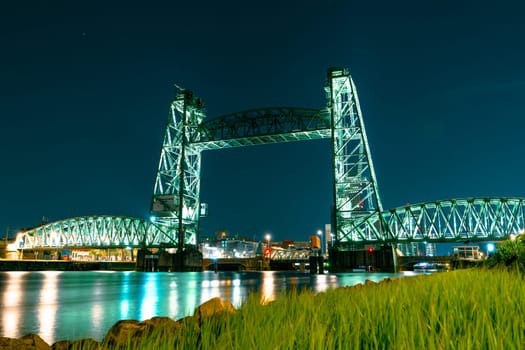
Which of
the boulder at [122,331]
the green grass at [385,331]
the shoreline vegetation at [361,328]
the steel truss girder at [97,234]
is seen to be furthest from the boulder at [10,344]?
the steel truss girder at [97,234]

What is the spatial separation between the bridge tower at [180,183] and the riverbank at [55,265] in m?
34.2

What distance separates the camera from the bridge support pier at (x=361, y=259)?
5916 cm

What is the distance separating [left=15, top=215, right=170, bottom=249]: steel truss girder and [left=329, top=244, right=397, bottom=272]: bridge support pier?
3312cm

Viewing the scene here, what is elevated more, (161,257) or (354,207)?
(354,207)

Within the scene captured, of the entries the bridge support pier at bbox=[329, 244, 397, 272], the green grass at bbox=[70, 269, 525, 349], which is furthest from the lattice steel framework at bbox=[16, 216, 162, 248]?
the green grass at bbox=[70, 269, 525, 349]

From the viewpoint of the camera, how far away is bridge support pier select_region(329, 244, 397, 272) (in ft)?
194

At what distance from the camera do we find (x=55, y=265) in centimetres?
10012

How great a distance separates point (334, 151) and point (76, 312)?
49.2 meters

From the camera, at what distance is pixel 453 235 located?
66.9m

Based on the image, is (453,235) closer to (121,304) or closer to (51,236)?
(121,304)

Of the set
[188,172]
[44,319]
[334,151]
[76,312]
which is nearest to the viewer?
[44,319]

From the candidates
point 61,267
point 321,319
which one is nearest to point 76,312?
point 321,319

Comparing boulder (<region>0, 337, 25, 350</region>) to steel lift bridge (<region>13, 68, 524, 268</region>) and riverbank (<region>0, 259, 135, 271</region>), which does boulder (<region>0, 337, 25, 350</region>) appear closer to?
steel lift bridge (<region>13, 68, 524, 268</region>)

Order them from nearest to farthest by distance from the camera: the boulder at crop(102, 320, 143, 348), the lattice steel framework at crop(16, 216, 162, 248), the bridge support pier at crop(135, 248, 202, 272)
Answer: the boulder at crop(102, 320, 143, 348) → the bridge support pier at crop(135, 248, 202, 272) → the lattice steel framework at crop(16, 216, 162, 248)
